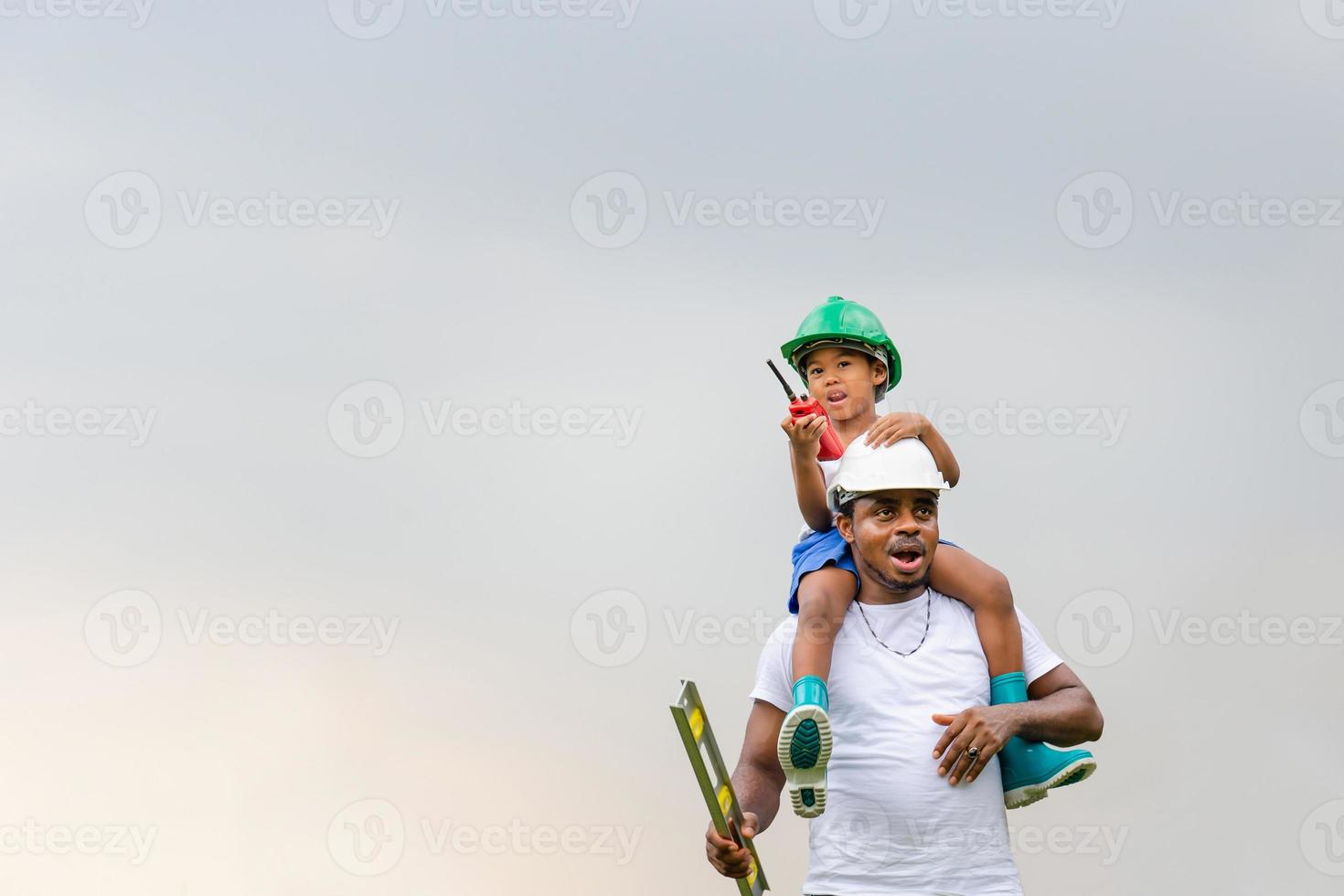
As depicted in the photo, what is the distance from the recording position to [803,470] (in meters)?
3.94

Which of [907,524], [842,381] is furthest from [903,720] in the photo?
[842,381]

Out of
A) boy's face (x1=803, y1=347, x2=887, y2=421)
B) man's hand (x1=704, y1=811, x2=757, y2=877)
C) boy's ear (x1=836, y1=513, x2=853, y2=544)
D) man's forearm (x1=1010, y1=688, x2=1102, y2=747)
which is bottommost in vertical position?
man's hand (x1=704, y1=811, x2=757, y2=877)

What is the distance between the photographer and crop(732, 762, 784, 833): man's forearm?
12.3ft

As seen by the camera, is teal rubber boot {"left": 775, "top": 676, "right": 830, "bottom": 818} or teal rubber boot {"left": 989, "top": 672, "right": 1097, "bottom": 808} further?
teal rubber boot {"left": 989, "top": 672, "right": 1097, "bottom": 808}

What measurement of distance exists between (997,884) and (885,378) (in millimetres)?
1561

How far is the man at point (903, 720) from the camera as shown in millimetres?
3564

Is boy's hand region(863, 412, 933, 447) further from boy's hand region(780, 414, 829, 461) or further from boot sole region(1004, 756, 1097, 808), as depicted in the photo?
boot sole region(1004, 756, 1097, 808)

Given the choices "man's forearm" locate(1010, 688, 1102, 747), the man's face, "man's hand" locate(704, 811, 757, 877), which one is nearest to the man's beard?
the man's face

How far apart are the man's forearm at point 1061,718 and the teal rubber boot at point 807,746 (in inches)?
19.3

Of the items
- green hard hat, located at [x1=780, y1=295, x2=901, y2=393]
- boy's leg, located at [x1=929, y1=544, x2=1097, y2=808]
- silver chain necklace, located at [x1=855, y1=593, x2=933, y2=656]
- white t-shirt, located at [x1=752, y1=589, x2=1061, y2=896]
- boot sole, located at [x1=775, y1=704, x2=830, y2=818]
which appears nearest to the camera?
boot sole, located at [x1=775, y1=704, x2=830, y2=818]

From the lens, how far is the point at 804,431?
3.83 meters

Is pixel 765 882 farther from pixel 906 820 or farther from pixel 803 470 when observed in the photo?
pixel 803 470

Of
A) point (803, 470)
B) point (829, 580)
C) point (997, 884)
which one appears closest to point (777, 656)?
point (829, 580)

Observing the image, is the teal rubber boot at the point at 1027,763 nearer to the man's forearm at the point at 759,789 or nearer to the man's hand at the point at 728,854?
the man's forearm at the point at 759,789
